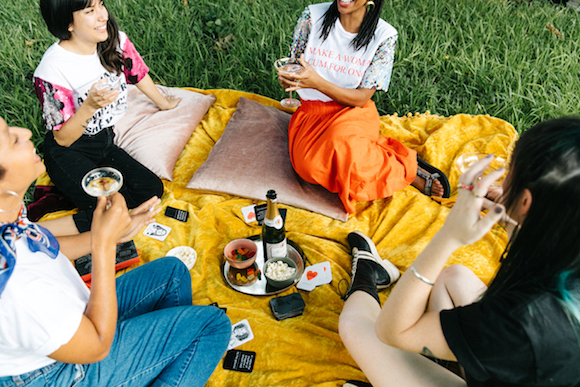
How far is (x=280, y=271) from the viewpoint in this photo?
2.02m

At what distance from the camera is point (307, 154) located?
263 cm

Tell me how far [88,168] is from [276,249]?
1349 millimetres

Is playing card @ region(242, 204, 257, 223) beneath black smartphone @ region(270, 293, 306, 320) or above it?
above

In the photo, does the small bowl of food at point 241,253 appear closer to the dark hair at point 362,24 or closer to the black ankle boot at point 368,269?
the black ankle boot at point 368,269

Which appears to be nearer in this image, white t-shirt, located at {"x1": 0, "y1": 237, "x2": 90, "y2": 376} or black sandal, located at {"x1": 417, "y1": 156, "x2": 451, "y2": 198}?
white t-shirt, located at {"x1": 0, "y1": 237, "x2": 90, "y2": 376}

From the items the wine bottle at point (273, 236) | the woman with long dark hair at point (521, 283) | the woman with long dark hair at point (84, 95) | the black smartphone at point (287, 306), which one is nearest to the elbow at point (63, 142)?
the woman with long dark hair at point (84, 95)

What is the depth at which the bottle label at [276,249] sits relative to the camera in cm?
207

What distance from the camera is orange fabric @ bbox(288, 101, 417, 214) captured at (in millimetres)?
2557

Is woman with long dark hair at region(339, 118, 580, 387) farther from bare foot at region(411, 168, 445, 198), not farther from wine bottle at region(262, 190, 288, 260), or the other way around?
bare foot at region(411, 168, 445, 198)

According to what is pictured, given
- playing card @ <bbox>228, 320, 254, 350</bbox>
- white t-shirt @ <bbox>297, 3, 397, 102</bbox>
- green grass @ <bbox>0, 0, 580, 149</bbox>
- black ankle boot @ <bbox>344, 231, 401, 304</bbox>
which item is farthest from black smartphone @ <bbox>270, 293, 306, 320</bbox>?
green grass @ <bbox>0, 0, 580, 149</bbox>

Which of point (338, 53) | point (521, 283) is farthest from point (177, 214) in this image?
point (521, 283)

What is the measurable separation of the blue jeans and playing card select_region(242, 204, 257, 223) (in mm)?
783

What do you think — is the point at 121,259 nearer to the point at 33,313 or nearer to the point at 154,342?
the point at 154,342

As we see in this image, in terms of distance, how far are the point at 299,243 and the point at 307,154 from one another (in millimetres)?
604
